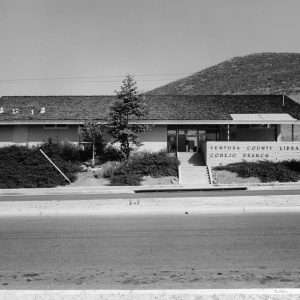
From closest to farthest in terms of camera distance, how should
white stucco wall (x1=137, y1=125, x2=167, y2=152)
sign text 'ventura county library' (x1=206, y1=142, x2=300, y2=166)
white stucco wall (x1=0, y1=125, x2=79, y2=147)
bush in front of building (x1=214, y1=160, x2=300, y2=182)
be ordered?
bush in front of building (x1=214, y1=160, x2=300, y2=182), sign text 'ventura county library' (x1=206, y1=142, x2=300, y2=166), white stucco wall (x1=137, y1=125, x2=167, y2=152), white stucco wall (x1=0, y1=125, x2=79, y2=147)

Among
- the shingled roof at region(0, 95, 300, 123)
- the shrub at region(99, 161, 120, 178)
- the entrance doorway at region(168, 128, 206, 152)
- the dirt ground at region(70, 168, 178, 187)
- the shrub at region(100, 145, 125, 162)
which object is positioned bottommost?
the dirt ground at region(70, 168, 178, 187)

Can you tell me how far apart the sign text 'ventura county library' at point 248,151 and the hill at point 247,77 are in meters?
52.3

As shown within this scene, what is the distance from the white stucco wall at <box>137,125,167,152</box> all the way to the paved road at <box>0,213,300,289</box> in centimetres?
2194

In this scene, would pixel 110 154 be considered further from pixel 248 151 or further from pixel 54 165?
pixel 248 151

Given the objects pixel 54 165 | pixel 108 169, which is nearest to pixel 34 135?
pixel 54 165

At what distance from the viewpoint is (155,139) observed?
32.2 metres

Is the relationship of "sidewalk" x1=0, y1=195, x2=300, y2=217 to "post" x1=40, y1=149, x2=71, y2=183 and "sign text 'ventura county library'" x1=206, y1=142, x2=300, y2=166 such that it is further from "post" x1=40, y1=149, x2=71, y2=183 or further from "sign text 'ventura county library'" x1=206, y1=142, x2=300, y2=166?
"sign text 'ventura county library'" x1=206, y1=142, x2=300, y2=166

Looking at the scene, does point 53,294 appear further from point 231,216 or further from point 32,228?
point 231,216

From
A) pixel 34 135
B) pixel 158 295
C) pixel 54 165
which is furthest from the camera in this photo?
pixel 34 135

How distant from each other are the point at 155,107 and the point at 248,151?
9.68m

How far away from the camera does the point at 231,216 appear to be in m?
10.3

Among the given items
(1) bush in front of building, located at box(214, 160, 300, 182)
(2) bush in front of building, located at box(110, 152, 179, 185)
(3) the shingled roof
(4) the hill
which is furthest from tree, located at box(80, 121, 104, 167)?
(4) the hill

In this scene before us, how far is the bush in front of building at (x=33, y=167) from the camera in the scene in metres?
25.2

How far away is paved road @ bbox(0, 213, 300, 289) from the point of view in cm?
547
